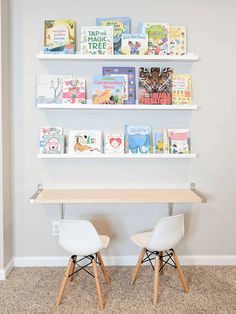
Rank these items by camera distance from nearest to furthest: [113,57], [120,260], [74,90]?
[113,57]
[74,90]
[120,260]

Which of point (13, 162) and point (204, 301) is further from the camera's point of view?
point (13, 162)

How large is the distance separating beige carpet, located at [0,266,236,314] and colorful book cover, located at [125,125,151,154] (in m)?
1.02

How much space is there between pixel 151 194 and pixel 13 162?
3.92 ft

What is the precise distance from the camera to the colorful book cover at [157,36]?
2600mm

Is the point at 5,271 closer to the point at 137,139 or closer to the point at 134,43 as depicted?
the point at 137,139

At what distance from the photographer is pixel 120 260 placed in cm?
280

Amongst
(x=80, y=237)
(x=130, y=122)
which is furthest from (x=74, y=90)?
(x=80, y=237)

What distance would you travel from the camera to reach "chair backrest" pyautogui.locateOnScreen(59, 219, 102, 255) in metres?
2.14

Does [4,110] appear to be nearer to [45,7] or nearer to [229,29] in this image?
[45,7]

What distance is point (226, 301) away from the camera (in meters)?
2.27

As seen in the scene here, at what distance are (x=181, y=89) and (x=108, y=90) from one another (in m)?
0.61

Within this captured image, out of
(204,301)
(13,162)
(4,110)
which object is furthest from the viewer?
(13,162)

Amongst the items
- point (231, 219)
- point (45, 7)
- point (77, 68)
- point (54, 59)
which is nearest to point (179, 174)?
point (231, 219)

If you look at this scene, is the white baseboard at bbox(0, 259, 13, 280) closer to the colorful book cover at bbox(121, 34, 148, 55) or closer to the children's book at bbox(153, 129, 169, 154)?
the children's book at bbox(153, 129, 169, 154)
